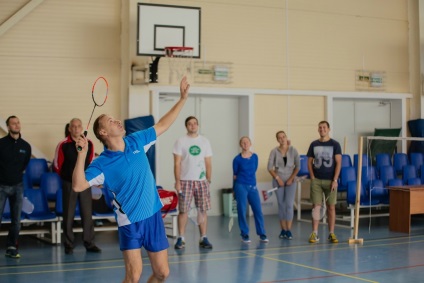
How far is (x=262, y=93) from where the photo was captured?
15953 millimetres

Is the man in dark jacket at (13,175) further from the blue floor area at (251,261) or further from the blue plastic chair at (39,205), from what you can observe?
the blue plastic chair at (39,205)

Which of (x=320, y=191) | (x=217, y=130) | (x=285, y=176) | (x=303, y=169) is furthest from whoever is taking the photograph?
(x=217, y=130)

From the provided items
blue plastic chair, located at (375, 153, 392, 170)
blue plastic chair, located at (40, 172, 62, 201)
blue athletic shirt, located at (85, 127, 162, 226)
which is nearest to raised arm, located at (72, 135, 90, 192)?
blue athletic shirt, located at (85, 127, 162, 226)

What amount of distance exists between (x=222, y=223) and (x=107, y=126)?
353 inches

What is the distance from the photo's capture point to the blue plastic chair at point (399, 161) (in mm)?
15602

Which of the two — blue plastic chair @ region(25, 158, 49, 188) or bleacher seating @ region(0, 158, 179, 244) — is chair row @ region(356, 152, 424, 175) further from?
blue plastic chair @ region(25, 158, 49, 188)

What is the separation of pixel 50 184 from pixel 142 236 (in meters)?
6.64

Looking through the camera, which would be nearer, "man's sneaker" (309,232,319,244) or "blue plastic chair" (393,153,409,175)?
"man's sneaker" (309,232,319,244)

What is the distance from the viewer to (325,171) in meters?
11.3

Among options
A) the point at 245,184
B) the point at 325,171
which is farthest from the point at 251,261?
the point at 325,171

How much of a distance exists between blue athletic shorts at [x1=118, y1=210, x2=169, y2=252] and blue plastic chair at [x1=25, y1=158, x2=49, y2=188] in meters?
7.23

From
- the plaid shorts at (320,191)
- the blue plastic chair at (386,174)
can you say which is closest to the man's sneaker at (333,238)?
the plaid shorts at (320,191)

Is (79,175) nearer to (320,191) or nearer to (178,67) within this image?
(320,191)

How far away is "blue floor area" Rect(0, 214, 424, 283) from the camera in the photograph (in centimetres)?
837
